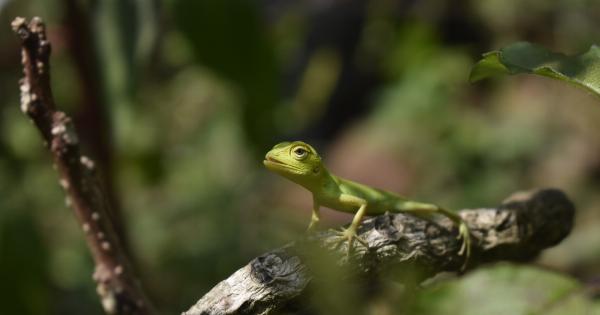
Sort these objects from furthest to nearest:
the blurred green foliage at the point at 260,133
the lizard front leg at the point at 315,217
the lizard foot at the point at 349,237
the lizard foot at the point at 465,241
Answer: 1. the blurred green foliage at the point at 260,133
2. the lizard front leg at the point at 315,217
3. the lizard foot at the point at 465,241
4. the lizard foot at the point at 349,237

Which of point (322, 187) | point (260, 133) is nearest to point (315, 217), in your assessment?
point (322, 187)

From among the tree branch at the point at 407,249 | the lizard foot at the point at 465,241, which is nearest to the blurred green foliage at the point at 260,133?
the tree branch at the point at 407,249

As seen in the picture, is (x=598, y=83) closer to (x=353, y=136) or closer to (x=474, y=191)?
(x=474, y=191)

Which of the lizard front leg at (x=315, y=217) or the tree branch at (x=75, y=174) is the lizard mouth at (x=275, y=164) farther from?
the tree branch at (x=75, y=174)

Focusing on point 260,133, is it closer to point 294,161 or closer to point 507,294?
point 294,161

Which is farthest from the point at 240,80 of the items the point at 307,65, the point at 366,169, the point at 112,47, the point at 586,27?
the point at 307,65
